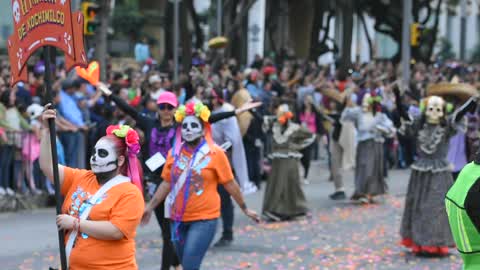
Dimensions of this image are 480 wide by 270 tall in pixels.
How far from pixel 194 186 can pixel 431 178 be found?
363 cm

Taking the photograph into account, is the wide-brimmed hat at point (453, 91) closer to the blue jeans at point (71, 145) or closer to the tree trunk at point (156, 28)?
the blue jeans at point (71, 145)

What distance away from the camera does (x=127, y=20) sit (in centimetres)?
4109

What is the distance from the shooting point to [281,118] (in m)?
14.0

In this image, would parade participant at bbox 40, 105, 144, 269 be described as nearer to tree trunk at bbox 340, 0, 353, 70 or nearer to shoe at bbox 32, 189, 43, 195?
shoe at bbox 32, 189, 43, 195

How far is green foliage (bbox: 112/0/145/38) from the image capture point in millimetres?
41000

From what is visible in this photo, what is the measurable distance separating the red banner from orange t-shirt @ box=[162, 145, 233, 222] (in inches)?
96.0

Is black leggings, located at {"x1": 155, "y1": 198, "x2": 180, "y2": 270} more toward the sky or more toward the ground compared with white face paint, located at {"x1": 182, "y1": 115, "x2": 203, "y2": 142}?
more toward the ground

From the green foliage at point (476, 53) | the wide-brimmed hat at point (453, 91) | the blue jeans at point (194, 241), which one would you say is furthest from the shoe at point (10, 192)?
the green foliage at point (476, 53)

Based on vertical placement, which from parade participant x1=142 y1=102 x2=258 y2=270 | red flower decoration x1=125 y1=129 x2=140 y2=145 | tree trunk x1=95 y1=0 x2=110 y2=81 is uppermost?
tree trunk x1=95 y1=0 x2=110 y2=81

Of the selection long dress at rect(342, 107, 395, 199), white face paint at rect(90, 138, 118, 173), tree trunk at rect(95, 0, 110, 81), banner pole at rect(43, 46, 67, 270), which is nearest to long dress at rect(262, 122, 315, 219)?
long dress at rect(342, 107, 395, 199)

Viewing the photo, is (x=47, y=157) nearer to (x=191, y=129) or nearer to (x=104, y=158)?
(x=104, y=158)

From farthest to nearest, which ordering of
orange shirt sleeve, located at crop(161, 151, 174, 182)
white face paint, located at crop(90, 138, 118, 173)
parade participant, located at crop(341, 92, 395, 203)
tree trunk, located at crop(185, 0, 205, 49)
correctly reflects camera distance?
1. tree trunk, located at crop(185, 0, 205, 49)
2. parade participant, located at crop(341, 92, 395, 203)
3. orange shirt sleeve, located at crop(161, 151, 174, 182)
4. white face paint, located at crop(90, 138, 118, 173)

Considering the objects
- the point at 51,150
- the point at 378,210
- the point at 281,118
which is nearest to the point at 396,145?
the point at 378,210

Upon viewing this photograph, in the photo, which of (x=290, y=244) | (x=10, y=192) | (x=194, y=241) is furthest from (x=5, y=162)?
(x=194, y=241)
